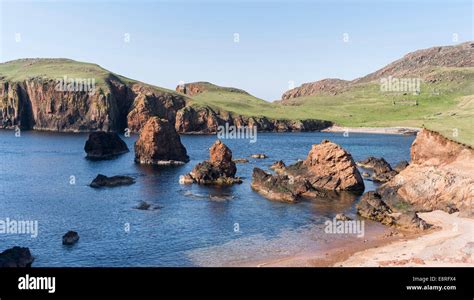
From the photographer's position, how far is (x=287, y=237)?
52.1 meters

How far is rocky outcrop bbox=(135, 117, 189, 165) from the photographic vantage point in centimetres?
11625

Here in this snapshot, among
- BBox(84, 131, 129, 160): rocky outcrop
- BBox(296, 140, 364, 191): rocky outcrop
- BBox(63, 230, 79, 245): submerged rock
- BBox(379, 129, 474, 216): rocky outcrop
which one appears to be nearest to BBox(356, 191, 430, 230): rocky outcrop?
BBox(379, 129, 474, 216): rocky outcrop

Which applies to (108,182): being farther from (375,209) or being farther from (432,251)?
(432,251)

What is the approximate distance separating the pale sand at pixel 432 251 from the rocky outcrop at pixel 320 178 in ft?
92.2

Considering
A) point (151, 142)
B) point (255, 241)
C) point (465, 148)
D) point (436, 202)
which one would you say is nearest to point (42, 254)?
point (255, 241)

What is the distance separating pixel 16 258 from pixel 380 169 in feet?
256

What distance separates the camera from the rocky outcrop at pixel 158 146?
116250 mm

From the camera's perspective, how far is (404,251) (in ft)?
139

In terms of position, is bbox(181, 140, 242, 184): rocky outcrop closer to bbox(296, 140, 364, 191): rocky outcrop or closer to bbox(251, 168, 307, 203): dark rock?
bbox(251, 168, 307, 203): dark rock

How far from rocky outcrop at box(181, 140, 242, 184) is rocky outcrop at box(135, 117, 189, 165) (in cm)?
2787

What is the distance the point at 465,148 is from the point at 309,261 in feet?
100
